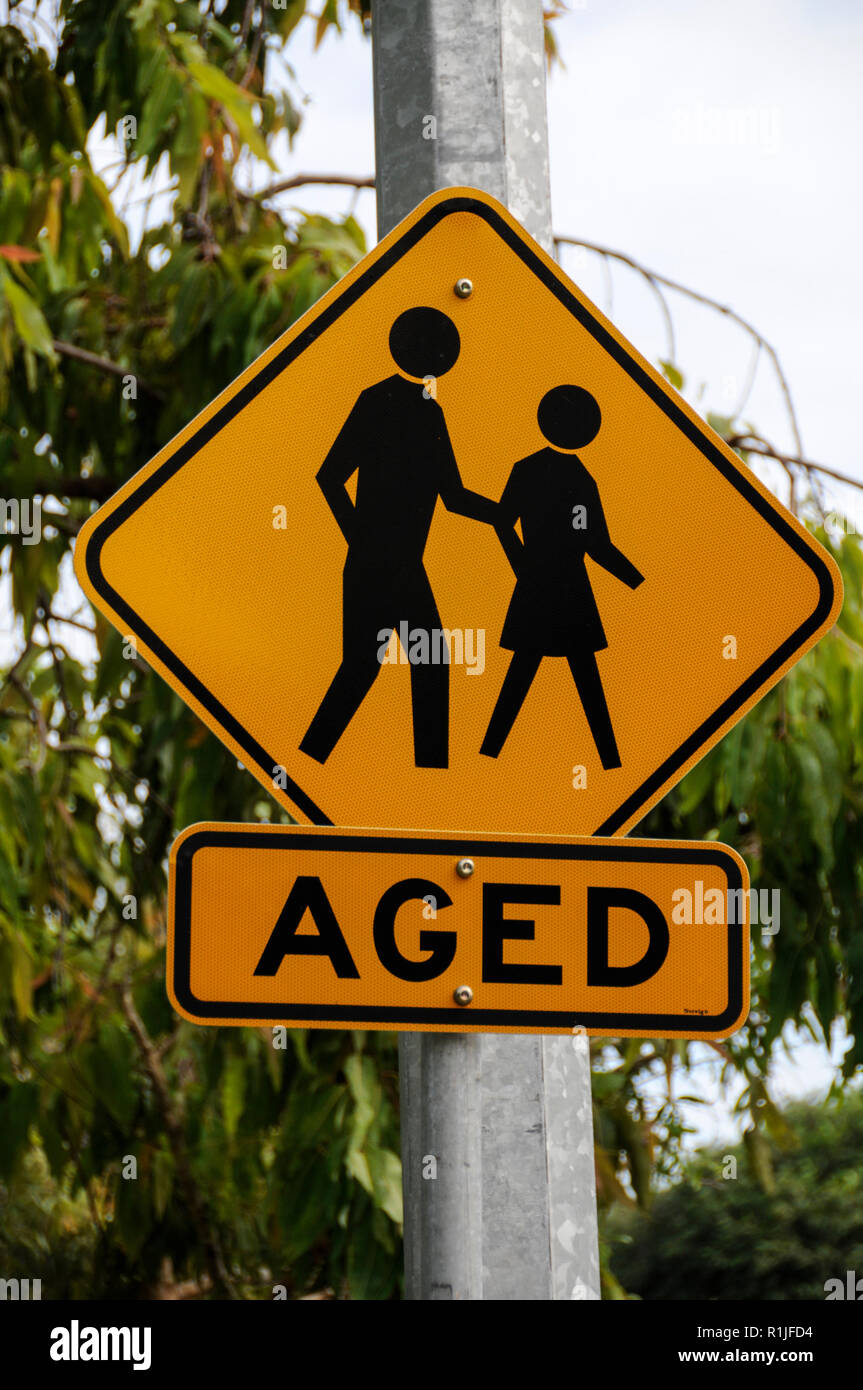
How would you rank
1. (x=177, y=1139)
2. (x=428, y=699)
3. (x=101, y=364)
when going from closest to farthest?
(x=428, y=699) < (x=101, y=364) < (x=177, y=1139)

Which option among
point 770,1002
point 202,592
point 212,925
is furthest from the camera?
point 770,1002

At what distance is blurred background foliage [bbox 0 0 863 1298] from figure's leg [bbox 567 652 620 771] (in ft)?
7.63

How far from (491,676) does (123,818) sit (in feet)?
13.1

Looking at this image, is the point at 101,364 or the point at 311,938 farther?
the point at 101,364

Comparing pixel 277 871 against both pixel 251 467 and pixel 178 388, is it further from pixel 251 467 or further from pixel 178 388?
pixel 178 388

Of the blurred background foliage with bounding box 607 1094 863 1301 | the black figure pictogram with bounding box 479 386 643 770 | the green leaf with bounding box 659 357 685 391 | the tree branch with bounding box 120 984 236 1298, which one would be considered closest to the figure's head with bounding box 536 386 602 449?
the black figure pictogram with bounding box 479 386 643 770

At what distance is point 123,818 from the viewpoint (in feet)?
18.5

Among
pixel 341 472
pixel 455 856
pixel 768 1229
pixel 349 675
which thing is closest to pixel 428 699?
pixel 349 675

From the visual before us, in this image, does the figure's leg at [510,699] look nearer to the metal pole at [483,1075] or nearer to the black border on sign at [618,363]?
the black border on sign at [618,363]

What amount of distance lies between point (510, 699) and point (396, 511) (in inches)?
10.7

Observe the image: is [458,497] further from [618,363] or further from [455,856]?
[455,856]

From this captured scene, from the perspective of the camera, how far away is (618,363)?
2.00 meters

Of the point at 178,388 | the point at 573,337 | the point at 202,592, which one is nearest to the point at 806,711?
the point at 178,388

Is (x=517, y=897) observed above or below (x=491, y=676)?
below
